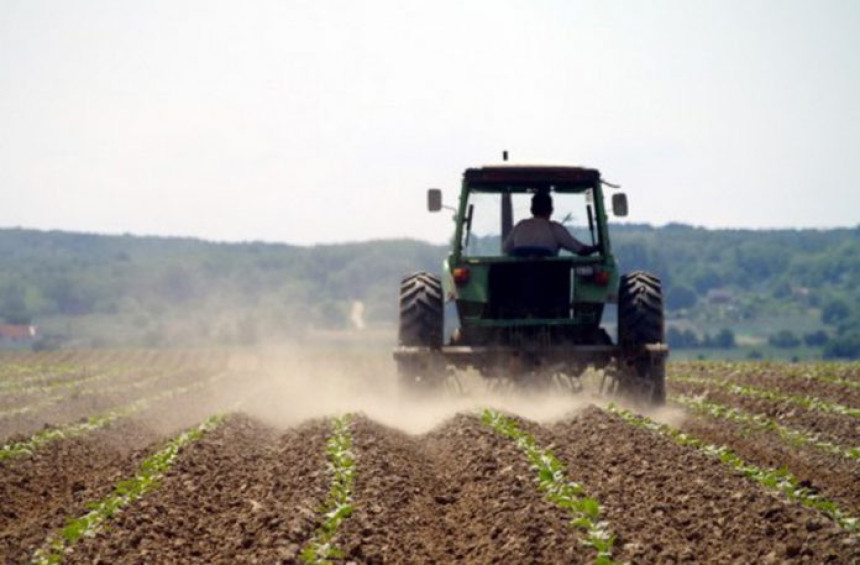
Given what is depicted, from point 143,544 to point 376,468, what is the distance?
10.7 feet

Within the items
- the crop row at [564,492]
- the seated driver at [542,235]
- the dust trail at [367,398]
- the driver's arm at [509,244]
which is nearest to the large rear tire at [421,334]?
the dust trail at [367,398]

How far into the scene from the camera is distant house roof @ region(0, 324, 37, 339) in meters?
79.9

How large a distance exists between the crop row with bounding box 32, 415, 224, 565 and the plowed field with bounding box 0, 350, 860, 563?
0.10 ft

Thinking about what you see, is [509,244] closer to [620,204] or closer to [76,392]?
[620,204]

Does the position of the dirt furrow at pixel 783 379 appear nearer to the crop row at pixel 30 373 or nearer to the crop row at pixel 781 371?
the crop row at pixel 781 371

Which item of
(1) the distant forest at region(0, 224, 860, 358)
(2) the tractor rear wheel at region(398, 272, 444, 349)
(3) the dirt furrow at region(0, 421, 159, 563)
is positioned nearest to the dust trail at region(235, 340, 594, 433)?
(2) the tractor rear wheel at region(398, 272, 444, 349)

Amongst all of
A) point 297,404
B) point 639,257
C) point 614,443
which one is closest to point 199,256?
point 639,257

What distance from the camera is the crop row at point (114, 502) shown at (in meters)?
8.94

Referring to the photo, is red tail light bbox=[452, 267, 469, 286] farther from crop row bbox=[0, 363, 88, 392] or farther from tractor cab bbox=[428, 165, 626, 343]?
crop row bbox=[0, 363, 88, 392]

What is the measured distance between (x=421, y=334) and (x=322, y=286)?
64145mm

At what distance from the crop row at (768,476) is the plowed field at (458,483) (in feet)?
0.09

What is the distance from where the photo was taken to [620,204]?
17.1 m

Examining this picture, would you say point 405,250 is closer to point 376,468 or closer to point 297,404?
point 297,404

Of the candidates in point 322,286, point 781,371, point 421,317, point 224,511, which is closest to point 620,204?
point 421,317
